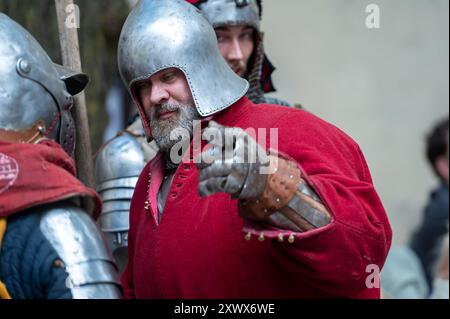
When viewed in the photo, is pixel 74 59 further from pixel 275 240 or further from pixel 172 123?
pixel 275 240

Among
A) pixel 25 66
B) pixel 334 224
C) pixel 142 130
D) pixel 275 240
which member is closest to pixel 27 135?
pixel 25 66

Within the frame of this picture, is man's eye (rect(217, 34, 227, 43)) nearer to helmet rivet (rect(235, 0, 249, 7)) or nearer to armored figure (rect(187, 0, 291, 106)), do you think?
armored figure (rect(187, 0, 291, 106))

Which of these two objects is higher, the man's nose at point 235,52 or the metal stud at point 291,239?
the man's nose at point 235,52

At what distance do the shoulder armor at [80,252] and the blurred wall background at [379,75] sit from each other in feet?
14.5

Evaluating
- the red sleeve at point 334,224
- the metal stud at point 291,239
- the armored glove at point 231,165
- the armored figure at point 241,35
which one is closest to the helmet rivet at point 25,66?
the armored glove at point 231,165

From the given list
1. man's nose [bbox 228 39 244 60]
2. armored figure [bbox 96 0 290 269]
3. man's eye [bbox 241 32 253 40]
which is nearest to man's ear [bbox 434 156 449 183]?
Answer: armored figure [bbox 96 0 290 269]

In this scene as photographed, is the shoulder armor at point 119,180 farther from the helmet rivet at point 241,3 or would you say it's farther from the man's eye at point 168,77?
the man's eye at point 168,77

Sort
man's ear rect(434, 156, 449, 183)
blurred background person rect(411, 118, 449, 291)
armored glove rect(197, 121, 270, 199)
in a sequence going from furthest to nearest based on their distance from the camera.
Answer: man's ear rect(434, 156, 449, 183) → blurred background person rect(411, 118, 449, 291) → armored glove rect(197, 121, 270, 199)

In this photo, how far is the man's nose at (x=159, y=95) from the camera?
3.71 metres

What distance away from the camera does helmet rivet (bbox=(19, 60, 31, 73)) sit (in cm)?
339

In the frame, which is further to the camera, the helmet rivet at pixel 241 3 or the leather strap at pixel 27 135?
the helmet rivet at pixel 241 3

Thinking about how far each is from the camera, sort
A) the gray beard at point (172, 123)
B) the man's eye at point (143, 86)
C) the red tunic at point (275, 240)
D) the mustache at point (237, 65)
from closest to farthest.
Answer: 1. the red tunic at point (275, 240)
2. the gray beard at point (172, 123)
3. the man's eye at point (143, 86)
4. the mustache at point (237, 65)

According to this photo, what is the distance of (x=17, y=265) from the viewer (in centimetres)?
314
